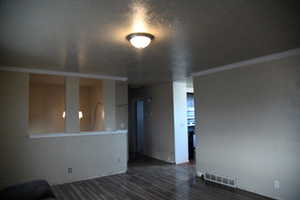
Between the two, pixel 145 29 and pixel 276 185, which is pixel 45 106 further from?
pixel 276 185

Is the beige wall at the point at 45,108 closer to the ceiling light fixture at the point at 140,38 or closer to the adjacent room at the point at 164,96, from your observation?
the adjacent room at the point at 164,96

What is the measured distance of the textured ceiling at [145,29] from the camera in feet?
5.76

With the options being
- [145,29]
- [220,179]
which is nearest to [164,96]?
[220,179]

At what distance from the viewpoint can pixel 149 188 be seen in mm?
3840

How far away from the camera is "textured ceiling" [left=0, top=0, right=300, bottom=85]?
1.75 meters

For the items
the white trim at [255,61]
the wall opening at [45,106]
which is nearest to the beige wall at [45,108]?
A: the wall opening at [45,106]

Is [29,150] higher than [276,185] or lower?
higher

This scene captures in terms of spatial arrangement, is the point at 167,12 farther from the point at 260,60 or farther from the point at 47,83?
the point at 47,83

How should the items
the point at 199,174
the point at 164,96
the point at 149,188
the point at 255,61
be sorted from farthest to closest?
the point at 164,96 < the point at 199,174 < the point at 149,188 < the point at 255,61

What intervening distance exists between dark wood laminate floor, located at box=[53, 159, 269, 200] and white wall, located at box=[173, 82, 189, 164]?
84cm

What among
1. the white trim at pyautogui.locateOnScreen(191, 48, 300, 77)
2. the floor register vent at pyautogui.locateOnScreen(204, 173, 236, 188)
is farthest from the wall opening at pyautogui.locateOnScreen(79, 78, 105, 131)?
the floor register vent at pyautogui.locateOnScreen(204, 173, 236, 188)

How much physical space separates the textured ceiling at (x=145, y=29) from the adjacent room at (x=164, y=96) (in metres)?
0.02

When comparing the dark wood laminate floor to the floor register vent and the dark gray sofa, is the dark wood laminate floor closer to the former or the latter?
the floor register vent

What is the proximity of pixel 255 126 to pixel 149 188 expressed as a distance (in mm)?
2272
